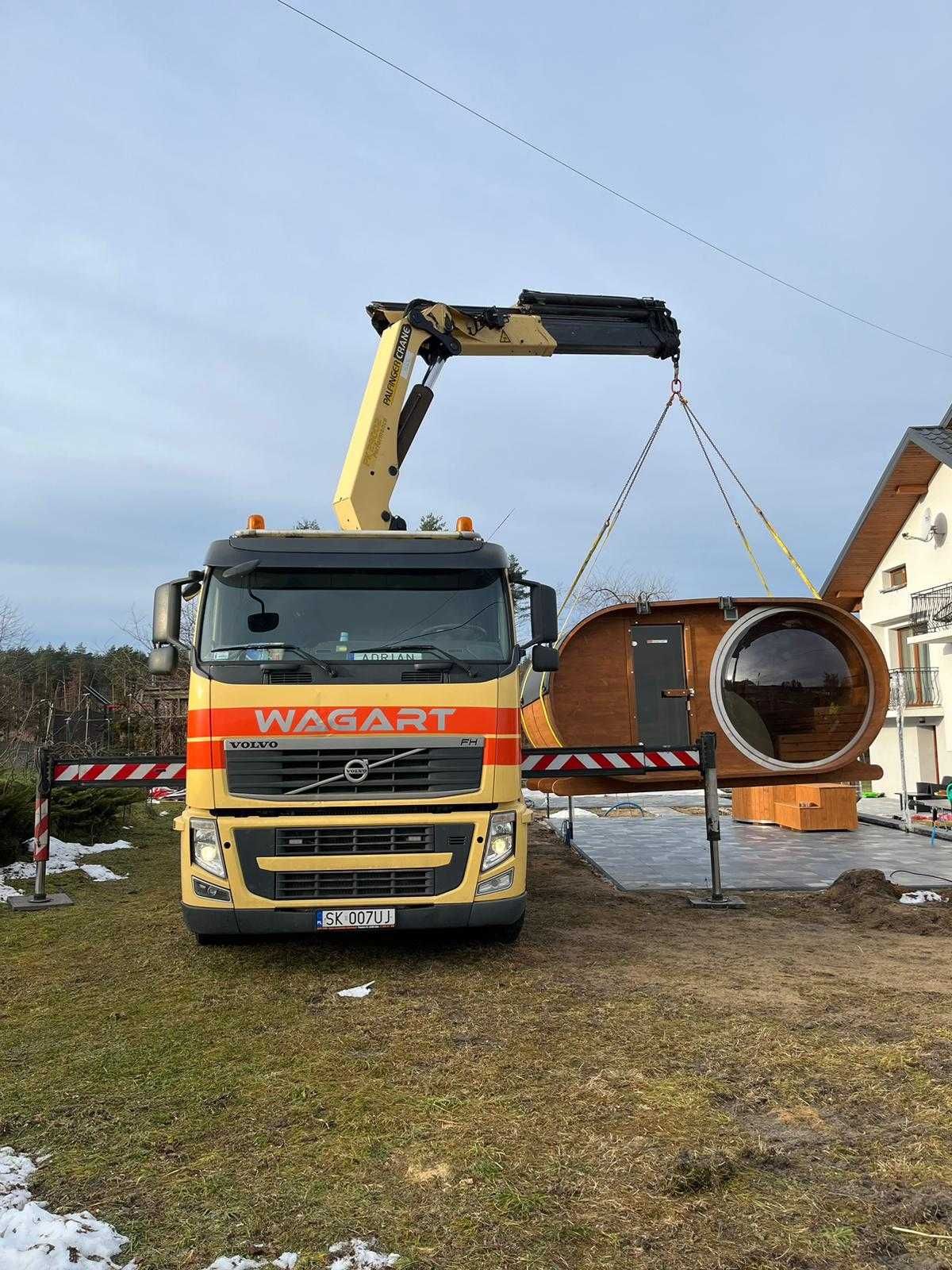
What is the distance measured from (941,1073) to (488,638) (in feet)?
10.9

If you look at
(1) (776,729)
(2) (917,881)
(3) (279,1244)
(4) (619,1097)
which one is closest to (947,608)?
(2) (917,881)

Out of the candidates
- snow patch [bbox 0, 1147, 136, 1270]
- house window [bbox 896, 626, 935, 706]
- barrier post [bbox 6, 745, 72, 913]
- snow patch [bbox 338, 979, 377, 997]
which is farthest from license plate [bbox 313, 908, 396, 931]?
house window [bbox 896, 626, 935, 706]

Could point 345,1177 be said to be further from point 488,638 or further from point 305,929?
point 488,638

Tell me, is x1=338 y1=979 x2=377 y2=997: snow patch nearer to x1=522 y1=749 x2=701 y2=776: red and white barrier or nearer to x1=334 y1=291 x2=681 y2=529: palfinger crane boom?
x1=522 y1=749 x2=701 y2=776: red and white barrier

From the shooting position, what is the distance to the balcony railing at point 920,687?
23.3m

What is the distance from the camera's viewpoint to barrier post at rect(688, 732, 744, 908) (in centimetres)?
814

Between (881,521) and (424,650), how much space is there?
71.2 ft

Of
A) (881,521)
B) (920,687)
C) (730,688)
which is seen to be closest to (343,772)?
(730,688)

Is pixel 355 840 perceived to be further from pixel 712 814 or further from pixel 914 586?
pixel 914 586

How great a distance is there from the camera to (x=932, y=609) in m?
22.6

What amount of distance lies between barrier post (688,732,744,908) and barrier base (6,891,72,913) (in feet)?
18.1

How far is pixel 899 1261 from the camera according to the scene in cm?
248

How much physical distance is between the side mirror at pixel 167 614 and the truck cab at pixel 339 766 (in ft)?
1.15

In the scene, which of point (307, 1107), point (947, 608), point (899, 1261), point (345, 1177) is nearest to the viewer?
point (899, 1261)
